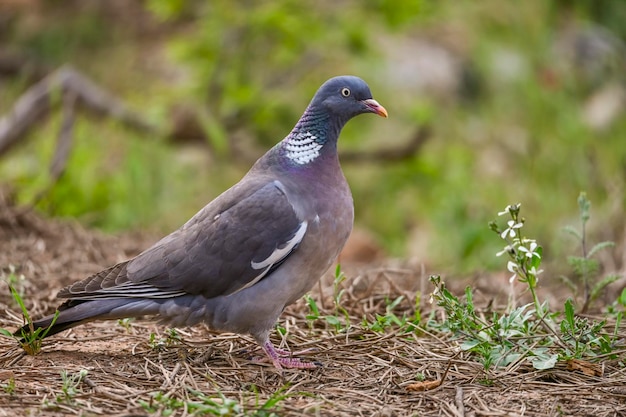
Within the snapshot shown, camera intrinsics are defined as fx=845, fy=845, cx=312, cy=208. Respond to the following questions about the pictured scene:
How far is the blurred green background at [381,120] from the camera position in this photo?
7371 mm

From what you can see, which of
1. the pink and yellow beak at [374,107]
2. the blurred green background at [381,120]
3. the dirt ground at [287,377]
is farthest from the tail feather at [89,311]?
the blurred green background at [381,120]

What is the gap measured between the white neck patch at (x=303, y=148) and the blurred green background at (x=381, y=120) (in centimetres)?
220

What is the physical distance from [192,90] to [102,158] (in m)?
1.11

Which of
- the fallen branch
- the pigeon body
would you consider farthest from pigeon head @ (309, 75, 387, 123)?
the fallen branch

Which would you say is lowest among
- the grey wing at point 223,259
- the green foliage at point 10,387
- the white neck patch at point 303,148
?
the green foliage at point 10,387

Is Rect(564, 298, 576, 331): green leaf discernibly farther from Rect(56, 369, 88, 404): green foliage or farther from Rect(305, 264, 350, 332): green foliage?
Rect(56, 369, 88, 404): green foliage

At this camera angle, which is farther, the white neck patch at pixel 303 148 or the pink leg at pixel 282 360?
the white neck patch at pixel 303 148

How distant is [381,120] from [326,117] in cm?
584

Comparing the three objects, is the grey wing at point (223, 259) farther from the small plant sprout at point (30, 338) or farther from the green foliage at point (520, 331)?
the green foliage at point (520, 331)

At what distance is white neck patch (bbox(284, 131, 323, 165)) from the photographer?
3.73 meters

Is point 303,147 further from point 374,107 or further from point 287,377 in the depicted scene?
point 287,377

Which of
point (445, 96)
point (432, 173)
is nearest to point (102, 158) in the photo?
point (432, 173)

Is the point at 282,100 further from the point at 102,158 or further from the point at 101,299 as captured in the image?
the point at 101,299

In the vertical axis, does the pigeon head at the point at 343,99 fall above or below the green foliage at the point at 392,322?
above
